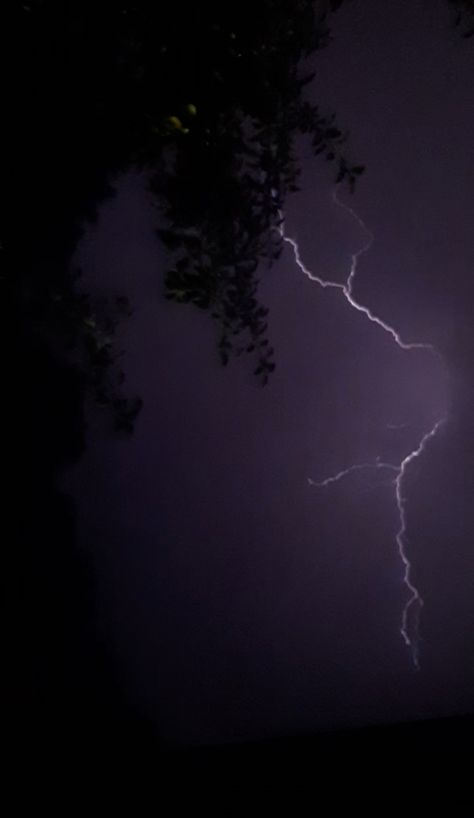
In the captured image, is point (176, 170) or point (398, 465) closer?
point (176, 170)

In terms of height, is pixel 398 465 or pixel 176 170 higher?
pixel 176 170

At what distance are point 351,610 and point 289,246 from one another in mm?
1396

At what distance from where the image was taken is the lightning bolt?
2.17 meters

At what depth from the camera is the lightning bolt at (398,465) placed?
85.4 inches

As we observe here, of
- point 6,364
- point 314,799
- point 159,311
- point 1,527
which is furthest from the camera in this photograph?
point 159,311

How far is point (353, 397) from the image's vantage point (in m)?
2.22

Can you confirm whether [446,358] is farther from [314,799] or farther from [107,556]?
[314,799]

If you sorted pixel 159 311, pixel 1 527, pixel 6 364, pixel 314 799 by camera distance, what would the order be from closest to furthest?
pixel 1 527, pixel 6 364, pixel 314 799, pixel 159 311

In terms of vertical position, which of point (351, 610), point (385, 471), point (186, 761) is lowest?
point (186, 761)

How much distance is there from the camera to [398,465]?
2.23m

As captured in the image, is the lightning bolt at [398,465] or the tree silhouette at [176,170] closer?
the tree silhouette at [176,170]

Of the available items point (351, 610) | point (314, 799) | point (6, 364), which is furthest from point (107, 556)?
point (314, 799)

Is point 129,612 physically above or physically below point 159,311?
below

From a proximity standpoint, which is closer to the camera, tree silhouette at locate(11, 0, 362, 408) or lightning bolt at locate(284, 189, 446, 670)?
tree silhouette at locate(11, 0, 362, 408)
